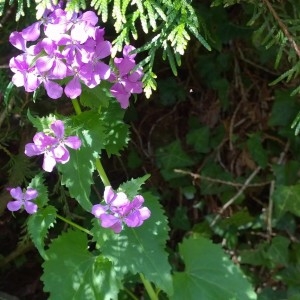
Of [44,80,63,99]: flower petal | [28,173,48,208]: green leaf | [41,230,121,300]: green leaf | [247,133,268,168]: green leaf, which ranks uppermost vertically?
[44,80,63,99]: flower petal

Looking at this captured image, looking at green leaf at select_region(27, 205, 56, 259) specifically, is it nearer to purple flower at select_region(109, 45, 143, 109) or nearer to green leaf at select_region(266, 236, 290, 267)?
purple flower at select_region(109, 45, 143, 109)

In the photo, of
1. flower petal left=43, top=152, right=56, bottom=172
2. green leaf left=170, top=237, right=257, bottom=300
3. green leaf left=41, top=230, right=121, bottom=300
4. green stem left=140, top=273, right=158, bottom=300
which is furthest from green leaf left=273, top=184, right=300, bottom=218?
Result: flower petal left=43, top=152, right=56, bottom=172

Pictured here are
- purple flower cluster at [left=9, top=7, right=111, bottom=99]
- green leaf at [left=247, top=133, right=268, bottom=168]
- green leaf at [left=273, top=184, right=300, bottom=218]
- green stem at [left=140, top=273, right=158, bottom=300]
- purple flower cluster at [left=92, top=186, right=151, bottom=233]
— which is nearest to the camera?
purple flower cluster at [left=9, top=7, right=111, bottom=99]

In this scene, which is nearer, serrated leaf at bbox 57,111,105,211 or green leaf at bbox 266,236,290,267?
serrated leaf at bbox 57,111,105,211

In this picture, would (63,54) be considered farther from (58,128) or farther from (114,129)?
(114,129)

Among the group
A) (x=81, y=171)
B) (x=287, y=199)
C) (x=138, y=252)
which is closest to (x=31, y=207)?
(x=81, y=171)

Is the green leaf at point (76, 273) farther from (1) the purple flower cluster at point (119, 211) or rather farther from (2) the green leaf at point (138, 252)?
(1) the purple flower cluster at point (119, 211)

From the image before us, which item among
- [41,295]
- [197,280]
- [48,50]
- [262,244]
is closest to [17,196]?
[48,50]
